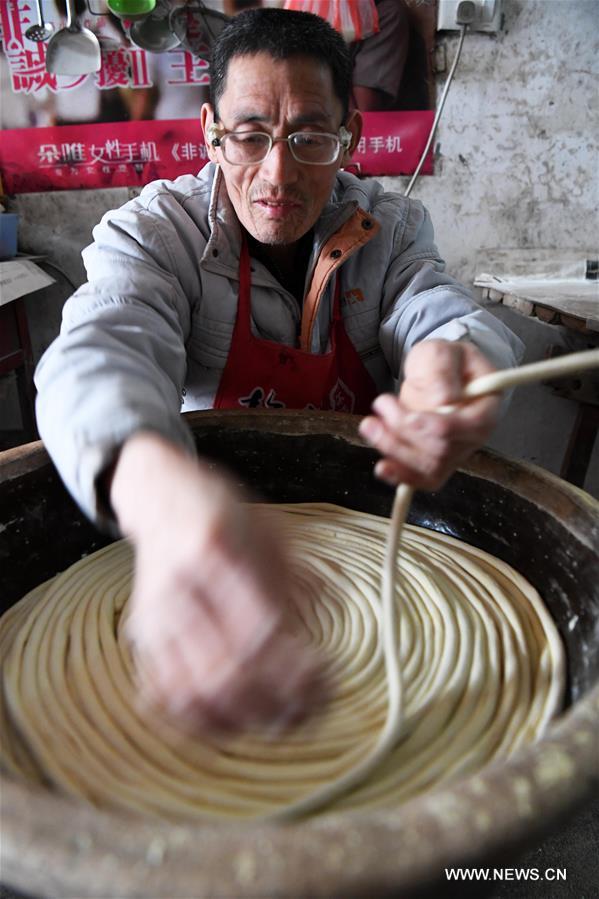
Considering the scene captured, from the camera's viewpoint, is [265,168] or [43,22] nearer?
[265,168]

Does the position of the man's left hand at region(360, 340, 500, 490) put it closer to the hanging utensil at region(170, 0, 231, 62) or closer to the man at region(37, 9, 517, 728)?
the man at region(37, 9, 517, 728)

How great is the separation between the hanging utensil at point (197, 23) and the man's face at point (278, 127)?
1.16 meters

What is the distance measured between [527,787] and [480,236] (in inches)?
86.2

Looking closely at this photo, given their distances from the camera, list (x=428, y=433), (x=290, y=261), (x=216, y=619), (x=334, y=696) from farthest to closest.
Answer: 1. (x=290, y=261)
2. (x=334, y=696)
3. (x=428, y=433)
4. (x=216, y=619)

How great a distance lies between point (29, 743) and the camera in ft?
2.27

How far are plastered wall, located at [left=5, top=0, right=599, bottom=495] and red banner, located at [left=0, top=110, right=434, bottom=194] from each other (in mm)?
58

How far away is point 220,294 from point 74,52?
1450mm

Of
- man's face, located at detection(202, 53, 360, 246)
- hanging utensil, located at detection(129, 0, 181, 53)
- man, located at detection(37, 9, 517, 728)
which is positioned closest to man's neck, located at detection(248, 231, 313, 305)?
man, located at detection(37, 9, 517, 728)

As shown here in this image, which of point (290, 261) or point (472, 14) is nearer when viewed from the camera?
point (290, 261)

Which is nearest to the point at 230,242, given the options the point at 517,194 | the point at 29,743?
the point at 29,743

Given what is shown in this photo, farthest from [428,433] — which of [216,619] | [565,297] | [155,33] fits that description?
[155,33]

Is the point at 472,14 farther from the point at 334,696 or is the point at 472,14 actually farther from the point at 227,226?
the point at 334,696

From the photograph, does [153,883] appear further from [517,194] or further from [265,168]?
[517,194]

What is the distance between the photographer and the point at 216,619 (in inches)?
19.0
